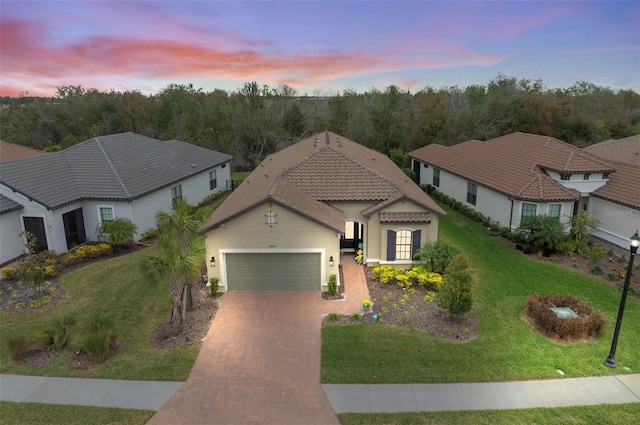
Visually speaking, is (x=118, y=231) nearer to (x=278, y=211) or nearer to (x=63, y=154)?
(x=63, y=154)

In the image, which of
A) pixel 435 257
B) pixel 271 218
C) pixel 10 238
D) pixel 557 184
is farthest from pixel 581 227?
pixel 10 238

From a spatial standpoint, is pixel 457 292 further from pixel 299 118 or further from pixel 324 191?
pixel 299 118

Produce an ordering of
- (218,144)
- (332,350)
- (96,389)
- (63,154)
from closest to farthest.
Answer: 1. (96,389)
2. (332,350)
3. (63,154)
4. (218,144)

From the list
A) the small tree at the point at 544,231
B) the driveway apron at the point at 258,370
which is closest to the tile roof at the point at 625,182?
the small tree at the point at 544,231

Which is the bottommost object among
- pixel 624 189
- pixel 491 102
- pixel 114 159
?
pixel 624 189

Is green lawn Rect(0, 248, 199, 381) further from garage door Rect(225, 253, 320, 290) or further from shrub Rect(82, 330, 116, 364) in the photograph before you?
garage door Rect(225, 253, 320, 290)

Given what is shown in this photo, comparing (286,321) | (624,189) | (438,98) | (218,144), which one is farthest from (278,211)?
(438,98)
